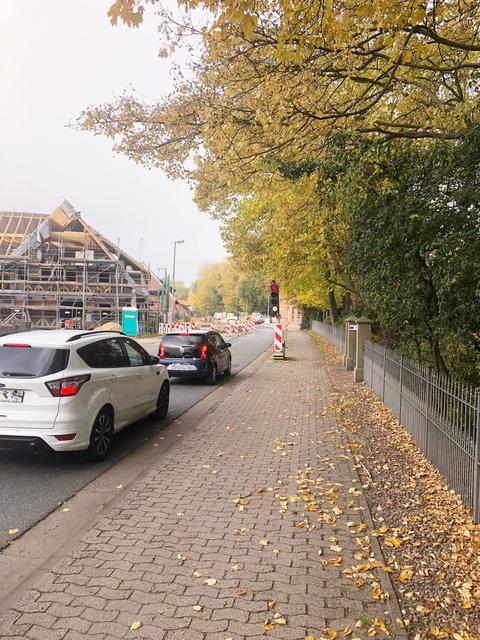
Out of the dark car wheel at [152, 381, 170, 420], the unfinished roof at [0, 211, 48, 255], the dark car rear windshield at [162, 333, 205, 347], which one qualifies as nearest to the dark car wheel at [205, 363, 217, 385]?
the dark car rear windshield at [162, 333, 205, 347]

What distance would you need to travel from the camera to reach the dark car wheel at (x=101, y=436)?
6.13 meters

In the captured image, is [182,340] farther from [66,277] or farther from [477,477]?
[66,277]

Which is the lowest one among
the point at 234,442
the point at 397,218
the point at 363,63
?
the point at 234,442

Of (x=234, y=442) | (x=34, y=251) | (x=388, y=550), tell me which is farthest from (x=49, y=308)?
(x=388, y=550)

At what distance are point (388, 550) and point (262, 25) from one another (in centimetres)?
670

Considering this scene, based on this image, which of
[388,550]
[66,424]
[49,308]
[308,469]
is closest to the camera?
[388,550]

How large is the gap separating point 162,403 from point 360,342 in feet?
24.2

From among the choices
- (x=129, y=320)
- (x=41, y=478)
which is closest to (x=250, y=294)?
(x=129, y=320)

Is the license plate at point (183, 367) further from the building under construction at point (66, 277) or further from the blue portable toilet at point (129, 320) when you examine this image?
the building under construction at point (66, 277)

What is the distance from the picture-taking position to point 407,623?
3037 mm

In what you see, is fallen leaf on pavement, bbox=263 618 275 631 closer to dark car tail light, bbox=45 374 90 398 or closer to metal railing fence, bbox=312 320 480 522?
metal railing fence, bbox=312 320 480 522

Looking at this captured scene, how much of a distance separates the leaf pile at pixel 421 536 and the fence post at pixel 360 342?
6.17 meters

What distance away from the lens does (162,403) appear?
902 centimetres

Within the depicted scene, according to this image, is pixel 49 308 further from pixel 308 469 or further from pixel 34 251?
pixel 308 469
